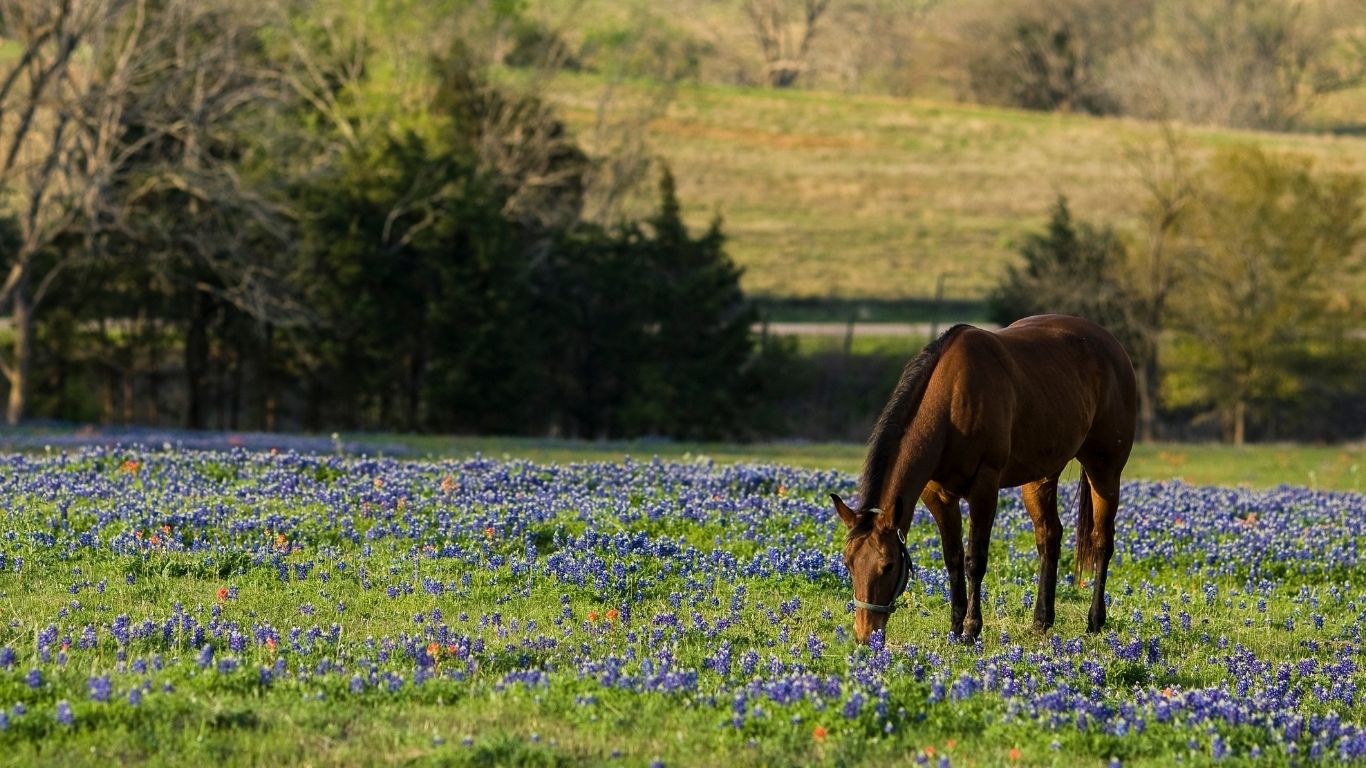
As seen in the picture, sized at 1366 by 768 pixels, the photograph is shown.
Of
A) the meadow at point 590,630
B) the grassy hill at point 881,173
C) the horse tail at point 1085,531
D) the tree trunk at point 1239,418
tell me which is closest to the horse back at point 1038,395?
the horse tail at point 1085,531

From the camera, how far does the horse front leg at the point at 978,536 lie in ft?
39.0

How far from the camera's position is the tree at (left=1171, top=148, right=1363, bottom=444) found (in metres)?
53.4

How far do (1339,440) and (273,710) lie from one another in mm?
53200

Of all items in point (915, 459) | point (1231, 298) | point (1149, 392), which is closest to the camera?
point (915, 459)

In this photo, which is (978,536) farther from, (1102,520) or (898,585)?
(1102,520)

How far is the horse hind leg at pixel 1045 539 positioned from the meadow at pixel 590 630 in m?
0.31

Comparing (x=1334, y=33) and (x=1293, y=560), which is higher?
(x=1334, y=33)

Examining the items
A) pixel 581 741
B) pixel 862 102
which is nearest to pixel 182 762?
pixel 581 741

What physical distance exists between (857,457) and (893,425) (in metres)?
22.5

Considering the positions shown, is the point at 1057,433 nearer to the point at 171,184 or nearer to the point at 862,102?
the point at 171,184

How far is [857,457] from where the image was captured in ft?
111

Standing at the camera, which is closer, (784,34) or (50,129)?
(50,129)

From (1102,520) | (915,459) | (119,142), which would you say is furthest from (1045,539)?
(119,142)

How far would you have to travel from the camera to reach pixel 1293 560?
15.9 metres
